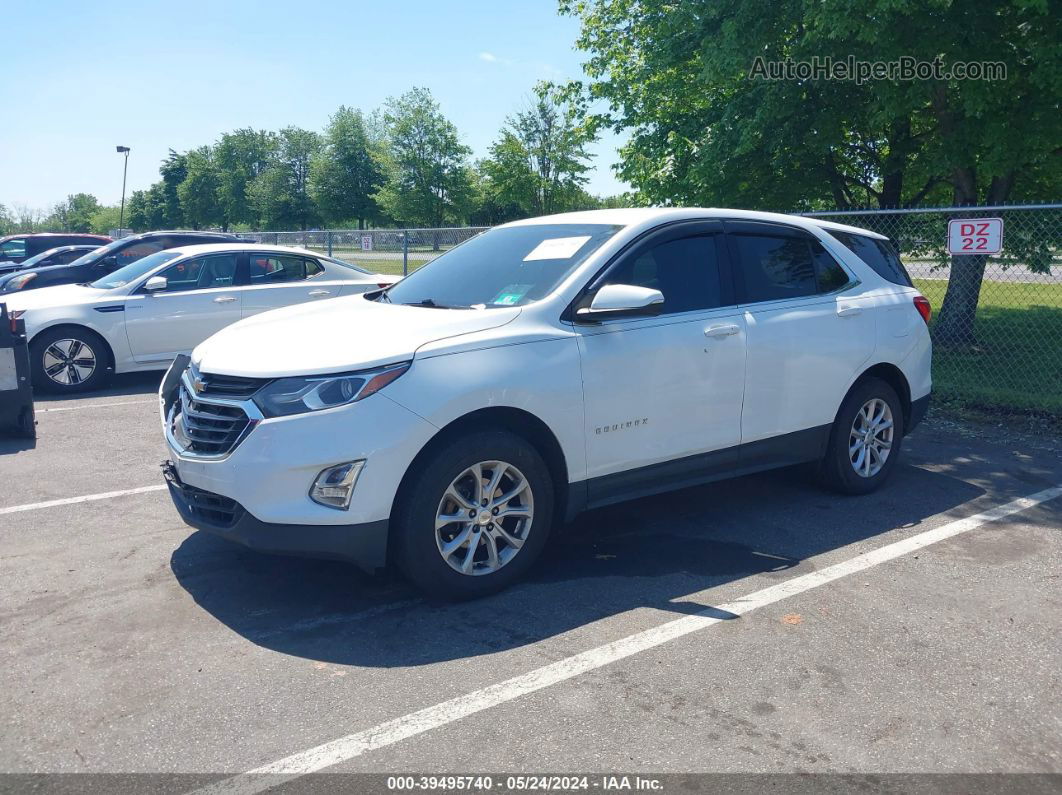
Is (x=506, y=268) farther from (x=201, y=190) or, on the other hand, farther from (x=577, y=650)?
(x=201, y=190)

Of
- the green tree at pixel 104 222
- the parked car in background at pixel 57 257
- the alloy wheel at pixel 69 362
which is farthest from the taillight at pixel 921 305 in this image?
the green tree at pixel 104 222

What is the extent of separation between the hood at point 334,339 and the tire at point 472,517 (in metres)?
0.53

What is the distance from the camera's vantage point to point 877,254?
21.2 ft

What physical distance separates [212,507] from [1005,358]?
33.1 feet

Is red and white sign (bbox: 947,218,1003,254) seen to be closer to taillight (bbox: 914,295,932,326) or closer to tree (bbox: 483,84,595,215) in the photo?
taillight (bbox: 914,295,932,326)

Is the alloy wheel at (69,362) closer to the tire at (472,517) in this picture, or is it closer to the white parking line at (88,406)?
the white parking line at (88,406)

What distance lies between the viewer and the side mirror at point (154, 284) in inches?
412

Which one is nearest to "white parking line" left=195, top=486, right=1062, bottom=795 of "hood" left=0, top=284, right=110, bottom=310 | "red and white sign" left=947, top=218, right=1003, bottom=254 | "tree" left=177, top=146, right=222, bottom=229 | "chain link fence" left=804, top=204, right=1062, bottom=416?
"red and white sign" left=947, top=218, right=1003, bottom=254

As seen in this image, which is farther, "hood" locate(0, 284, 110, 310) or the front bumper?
"hood" locate(0, 284, 110, 310)

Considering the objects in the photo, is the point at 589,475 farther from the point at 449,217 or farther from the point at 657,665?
the point at 449,217

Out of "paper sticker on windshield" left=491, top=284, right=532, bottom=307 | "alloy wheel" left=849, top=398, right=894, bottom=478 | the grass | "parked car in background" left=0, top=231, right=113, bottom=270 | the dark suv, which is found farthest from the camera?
"parked car in background" left=0, top=231, right=113, bottom=270

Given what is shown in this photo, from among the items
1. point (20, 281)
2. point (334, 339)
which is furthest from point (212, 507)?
point (20, 281)

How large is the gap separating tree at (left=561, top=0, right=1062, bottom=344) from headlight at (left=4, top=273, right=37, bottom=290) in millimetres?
10122

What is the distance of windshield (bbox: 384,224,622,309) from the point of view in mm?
4879
